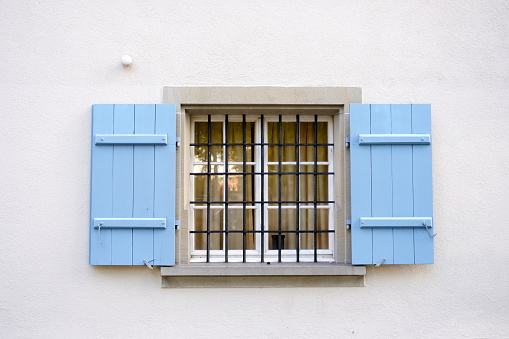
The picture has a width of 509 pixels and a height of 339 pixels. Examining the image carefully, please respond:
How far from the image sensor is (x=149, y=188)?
3930mm

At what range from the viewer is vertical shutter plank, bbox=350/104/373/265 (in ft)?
12.9

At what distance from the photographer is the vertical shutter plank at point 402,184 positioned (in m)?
3.94

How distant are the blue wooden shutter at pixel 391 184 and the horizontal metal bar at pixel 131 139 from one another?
4.96 feet

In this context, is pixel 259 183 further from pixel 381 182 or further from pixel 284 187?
pixel 381 182

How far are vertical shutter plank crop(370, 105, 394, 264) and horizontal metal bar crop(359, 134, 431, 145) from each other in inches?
1.9

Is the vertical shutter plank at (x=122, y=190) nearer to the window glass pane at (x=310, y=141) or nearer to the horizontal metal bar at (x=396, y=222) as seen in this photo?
the window glass pane at (x=310, y=141)

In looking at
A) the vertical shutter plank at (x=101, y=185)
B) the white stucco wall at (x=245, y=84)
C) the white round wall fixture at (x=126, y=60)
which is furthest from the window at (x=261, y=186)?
the white round wall fixture at (x=126, y=60)

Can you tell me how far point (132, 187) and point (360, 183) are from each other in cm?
179

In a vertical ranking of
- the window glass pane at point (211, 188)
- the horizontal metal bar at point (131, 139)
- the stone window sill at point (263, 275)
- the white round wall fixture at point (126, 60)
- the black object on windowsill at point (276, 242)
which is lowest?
the stone window sill at point (263, 275)

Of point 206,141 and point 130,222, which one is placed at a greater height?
point 206,141

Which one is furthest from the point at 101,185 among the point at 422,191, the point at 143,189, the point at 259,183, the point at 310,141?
the point at 422,191

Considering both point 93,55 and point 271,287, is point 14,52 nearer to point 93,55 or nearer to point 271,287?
point 93,55

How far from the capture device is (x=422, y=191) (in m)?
3.95

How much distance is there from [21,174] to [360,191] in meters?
2.71
